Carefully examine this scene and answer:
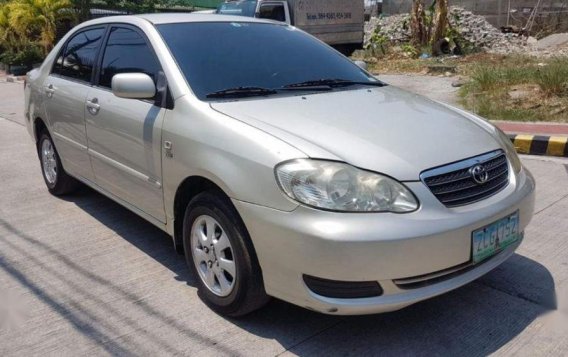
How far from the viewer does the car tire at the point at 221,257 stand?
9.18 feet

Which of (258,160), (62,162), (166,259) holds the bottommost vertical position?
(166,259)

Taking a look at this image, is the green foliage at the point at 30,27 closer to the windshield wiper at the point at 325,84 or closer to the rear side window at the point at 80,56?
the rear side window at the point at 80,56

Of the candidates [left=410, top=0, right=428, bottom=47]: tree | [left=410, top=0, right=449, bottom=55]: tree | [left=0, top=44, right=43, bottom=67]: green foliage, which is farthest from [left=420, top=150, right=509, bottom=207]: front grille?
[left=0, top=44, right=43, bottom=67]: green foliage

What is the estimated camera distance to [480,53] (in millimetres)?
16234

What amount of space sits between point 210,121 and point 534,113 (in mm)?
6024

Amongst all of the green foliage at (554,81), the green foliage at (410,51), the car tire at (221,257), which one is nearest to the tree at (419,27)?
the green foliage at (410,51)

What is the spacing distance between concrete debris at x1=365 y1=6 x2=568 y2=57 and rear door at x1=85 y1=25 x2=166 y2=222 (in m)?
14.7

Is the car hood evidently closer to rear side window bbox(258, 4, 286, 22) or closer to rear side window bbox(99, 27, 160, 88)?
rear side window bbox(99, 27, 160, 88)

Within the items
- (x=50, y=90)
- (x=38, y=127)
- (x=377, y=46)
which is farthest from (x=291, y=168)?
(x=377, y=46)

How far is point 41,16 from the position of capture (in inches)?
738

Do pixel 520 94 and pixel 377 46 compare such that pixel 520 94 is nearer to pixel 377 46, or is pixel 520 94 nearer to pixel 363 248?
pixel 363 248

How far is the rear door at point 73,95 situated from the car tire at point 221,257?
1.60m

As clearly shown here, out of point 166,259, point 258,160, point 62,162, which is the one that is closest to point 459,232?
point 258,160

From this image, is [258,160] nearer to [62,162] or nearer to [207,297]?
[207,297]
